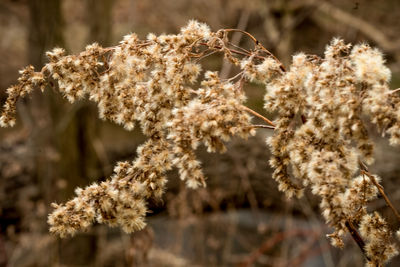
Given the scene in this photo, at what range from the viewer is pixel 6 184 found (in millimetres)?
3561

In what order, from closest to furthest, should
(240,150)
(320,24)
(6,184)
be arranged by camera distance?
1. (240,150)
2. (6,184)
3. (320,24)

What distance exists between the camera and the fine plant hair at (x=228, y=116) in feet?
2.31

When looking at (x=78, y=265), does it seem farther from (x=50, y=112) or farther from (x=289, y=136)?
(x=289, y=136)

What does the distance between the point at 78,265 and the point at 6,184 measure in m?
1.05

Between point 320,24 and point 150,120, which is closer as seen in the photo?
point 150,120

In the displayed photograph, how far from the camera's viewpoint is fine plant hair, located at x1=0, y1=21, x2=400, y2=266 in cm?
70

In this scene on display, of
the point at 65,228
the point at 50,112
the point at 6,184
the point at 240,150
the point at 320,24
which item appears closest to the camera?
the point at 65,228

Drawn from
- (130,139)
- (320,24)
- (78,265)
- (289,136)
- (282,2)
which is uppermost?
(282,2)

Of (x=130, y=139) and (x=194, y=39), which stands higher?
(x=130, y=139)

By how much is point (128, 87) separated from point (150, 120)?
0.10 m

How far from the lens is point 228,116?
0.76 meters

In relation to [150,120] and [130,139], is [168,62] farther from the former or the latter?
[130,139]

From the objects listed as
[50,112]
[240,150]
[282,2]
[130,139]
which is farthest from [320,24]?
[50,112]

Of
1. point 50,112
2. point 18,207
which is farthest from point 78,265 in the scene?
point 50,112
